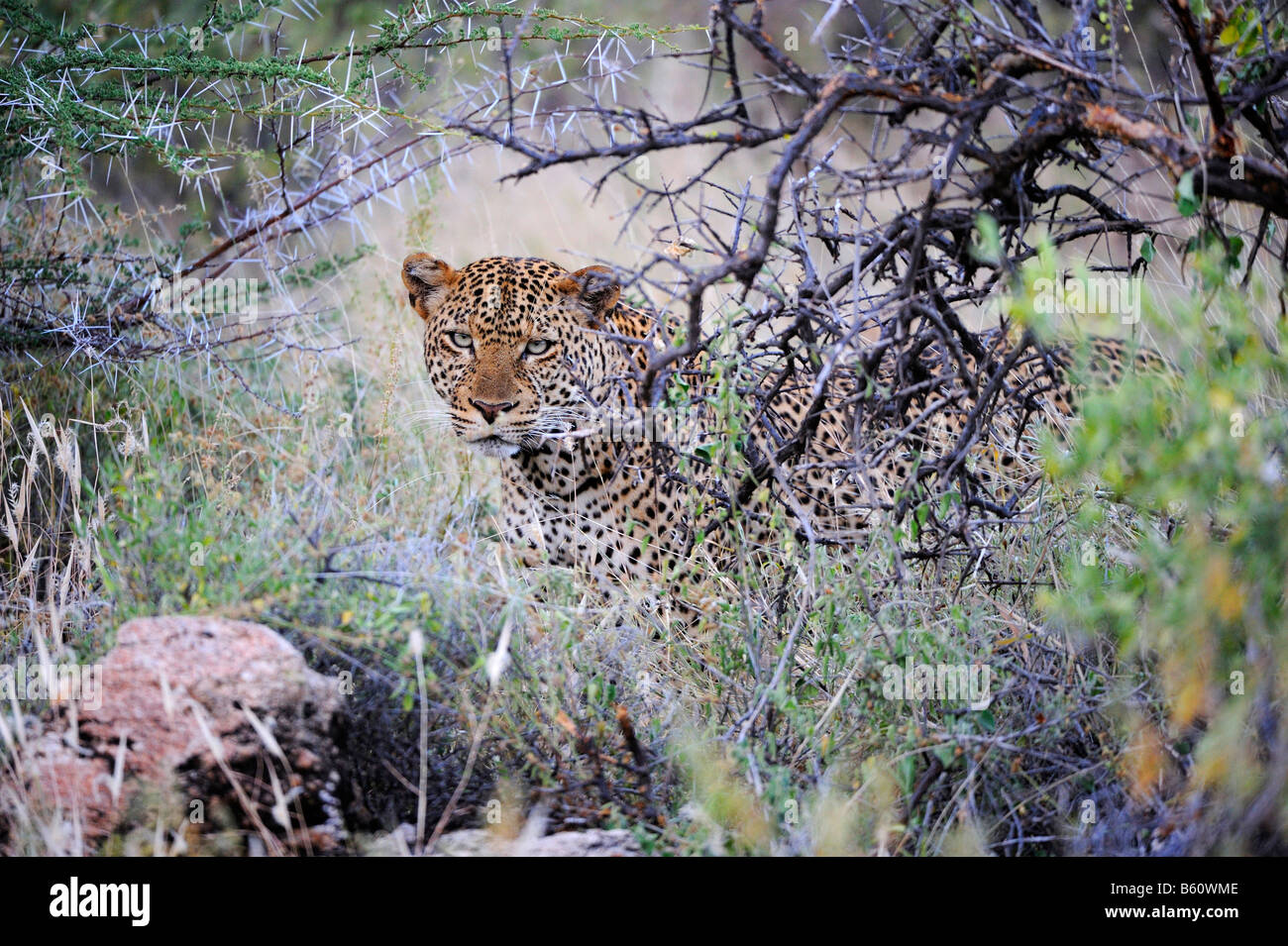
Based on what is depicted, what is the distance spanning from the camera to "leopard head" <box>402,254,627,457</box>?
5.20m

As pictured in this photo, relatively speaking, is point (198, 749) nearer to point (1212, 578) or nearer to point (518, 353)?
point (1212, 578)

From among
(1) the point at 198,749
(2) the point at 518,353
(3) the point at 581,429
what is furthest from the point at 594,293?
(1) the point at 198,749

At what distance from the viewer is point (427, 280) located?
5680mm

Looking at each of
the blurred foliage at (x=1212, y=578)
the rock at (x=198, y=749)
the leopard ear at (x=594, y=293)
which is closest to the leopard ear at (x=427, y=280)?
the leopard ear at (x=594, y=293)

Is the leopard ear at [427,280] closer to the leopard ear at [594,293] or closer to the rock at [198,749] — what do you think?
the leopard ear at [594,293]

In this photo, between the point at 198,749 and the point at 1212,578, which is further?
the point at 198,749

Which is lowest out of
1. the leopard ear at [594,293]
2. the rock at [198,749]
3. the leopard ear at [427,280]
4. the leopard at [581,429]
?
the rock at [198,749]

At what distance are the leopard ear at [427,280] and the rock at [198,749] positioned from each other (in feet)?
8.88

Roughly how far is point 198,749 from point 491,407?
7.68 ft

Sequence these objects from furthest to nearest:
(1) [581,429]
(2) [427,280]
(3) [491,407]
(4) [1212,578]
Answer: (2) [427,280] → (1) [581,429] → (3) [491,407] → (4) [1212,578]

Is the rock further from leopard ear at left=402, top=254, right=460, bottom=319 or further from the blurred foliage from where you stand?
leopard ear at left=402, top=254, right=460, bottom=319

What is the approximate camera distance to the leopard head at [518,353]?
5.20 meters

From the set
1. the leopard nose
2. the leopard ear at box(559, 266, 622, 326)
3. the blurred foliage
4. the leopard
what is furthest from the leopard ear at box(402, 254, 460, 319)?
the blurred foliage
